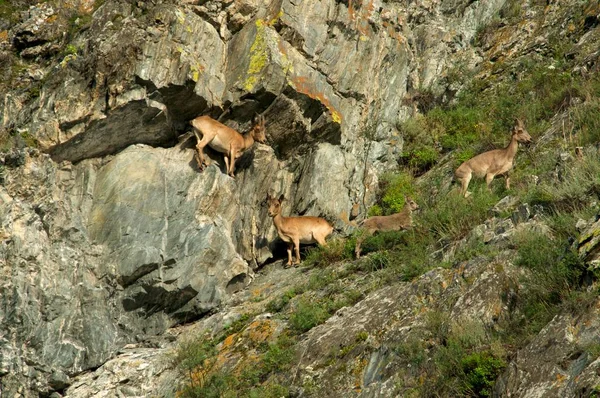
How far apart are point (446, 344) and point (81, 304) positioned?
25.4ft

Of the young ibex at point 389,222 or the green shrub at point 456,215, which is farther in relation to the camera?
the young ibex at point 389,222

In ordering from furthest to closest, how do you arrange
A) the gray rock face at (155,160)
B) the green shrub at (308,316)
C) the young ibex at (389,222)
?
1. the young ibex at (389,222)
2. the gray rock face at (155,160)
3. the green shrub at (308,316)

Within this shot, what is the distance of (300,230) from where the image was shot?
18.2 metres

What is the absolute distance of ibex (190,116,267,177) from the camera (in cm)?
1823

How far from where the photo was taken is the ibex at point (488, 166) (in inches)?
734

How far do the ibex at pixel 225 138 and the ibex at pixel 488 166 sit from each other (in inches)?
195

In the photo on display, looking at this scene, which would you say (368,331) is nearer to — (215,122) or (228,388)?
(228,388)

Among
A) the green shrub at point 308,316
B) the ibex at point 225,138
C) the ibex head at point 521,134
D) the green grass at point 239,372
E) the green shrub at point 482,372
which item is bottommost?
the green grass at point 239,372

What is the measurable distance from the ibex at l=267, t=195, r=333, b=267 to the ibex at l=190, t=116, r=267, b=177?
1.67 meters

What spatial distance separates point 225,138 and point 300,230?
2.83m

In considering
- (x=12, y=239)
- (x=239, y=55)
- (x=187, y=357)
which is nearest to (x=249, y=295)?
(x=187, y=357)

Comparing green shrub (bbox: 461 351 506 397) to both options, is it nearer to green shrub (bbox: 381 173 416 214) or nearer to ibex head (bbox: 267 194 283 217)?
ibex head (bbox: 267 194 283 217)

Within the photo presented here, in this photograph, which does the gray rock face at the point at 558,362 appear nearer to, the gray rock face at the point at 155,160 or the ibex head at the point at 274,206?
the gray rock face at the point at 155,160

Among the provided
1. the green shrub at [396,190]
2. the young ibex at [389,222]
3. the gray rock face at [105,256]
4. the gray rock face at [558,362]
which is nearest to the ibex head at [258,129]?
the gray rock face at [105,256]
